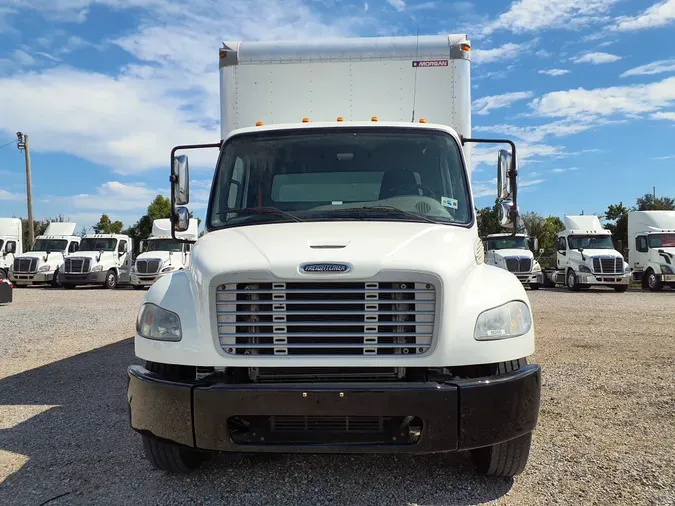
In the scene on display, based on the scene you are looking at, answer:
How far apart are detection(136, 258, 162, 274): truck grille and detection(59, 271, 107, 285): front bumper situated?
2.19 metres

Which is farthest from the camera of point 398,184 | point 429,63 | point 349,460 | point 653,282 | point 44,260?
point 44,260

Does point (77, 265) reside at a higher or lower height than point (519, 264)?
higher

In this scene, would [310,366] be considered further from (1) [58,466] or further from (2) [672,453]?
(2) [672,453]

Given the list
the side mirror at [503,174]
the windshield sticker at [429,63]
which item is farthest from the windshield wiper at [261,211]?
the windshield sticker at [429,63]

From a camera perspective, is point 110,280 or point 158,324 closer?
point 158,324

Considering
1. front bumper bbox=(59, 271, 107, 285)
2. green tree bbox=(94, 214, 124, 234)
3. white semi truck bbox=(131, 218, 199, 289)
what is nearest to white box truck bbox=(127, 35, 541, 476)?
white semi truck bbox=(131, 218, 199, 289)

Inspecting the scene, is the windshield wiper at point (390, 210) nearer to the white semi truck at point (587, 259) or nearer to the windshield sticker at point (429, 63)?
the windshield sticker at point (429, 63)

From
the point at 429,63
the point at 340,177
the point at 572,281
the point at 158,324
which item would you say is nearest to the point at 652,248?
the point at 572,281

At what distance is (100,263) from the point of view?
24.0m

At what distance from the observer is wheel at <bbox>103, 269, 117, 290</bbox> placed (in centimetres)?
2433

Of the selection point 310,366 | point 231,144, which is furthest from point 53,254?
point 310,366

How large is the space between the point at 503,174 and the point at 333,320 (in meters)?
2.35

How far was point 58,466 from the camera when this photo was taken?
386cm

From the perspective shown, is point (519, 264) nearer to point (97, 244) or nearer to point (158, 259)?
point (158, 259)
